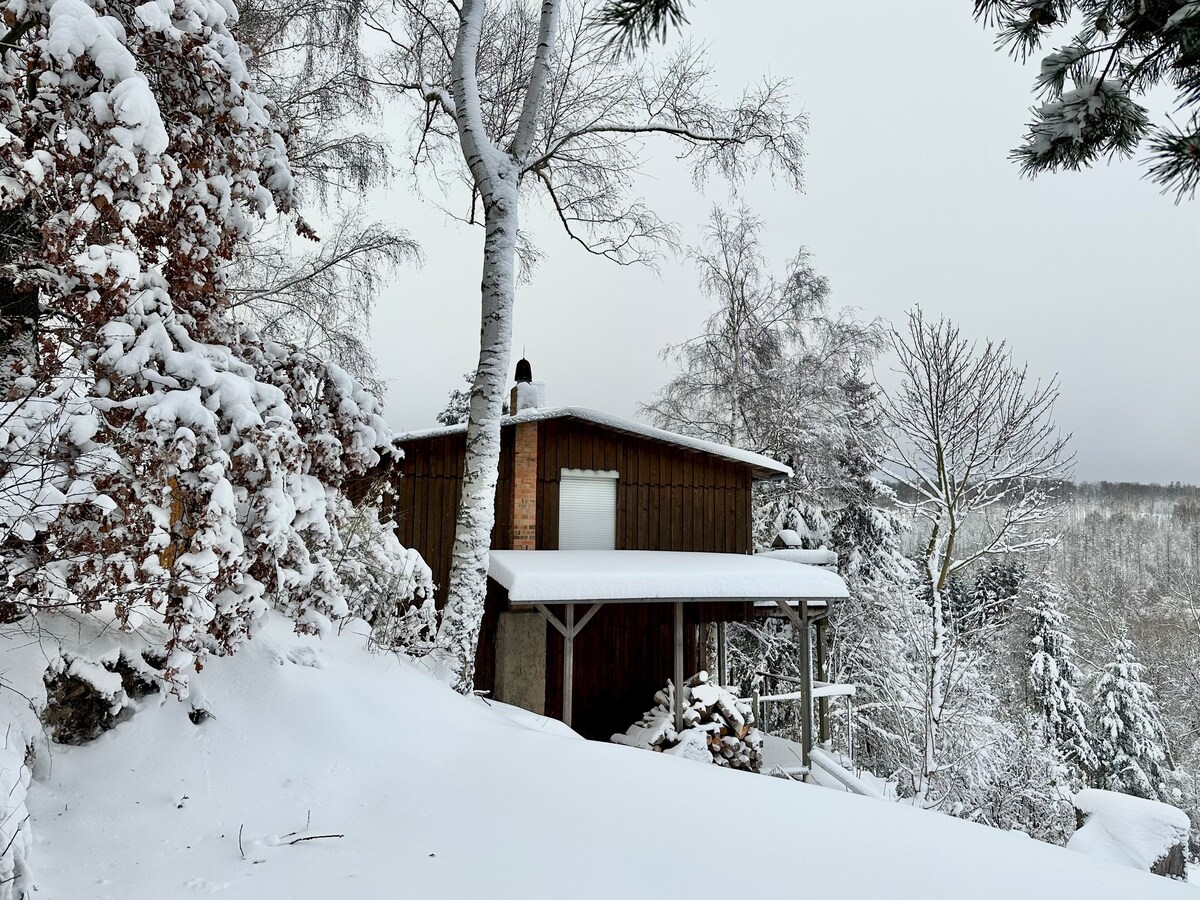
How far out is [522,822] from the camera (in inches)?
109

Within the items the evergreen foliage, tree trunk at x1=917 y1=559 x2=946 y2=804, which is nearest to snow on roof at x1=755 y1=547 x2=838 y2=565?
tree trunk at x1=917 y1=559 x2=946 y2=804

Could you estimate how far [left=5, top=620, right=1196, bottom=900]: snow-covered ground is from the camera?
7.57 feet

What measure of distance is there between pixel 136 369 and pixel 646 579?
6.73m

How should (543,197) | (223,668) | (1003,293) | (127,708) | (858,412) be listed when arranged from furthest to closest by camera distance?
(1003,293)
(858,412)
(543,197)
(223,668)
(127,708)

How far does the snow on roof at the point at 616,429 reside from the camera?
35.0ft

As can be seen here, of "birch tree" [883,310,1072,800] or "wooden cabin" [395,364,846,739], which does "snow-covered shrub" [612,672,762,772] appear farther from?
"birch tree" [883,310,1072,800]

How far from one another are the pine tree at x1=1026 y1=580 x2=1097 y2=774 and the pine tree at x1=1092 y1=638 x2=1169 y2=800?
49 centimetres

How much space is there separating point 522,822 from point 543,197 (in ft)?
28.4

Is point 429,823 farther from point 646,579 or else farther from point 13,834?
point 646,579

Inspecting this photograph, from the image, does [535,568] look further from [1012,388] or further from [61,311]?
[1012,388]

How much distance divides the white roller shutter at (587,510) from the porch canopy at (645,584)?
1055 mm

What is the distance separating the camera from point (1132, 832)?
249 inches

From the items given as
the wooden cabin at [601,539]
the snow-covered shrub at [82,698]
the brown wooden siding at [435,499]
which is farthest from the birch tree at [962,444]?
the snow-covered shrub at [82,698]

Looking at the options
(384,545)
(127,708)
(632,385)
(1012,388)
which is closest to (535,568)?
(384,545)
